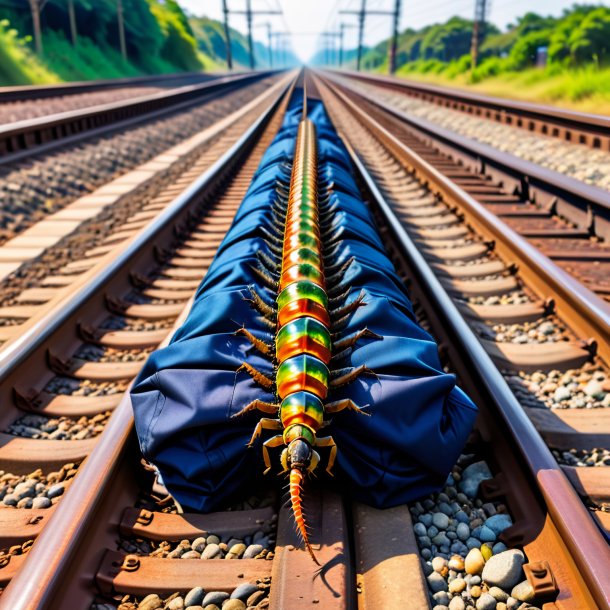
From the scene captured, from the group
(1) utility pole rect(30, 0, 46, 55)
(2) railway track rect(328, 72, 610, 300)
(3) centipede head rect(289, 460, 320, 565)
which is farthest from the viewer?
(1) utility pole rect(30, 0, 46, 55)

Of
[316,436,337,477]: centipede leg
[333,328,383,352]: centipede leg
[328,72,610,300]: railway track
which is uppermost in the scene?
[333,328,383,352]: centipede leg

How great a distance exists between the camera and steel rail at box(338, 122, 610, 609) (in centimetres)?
184

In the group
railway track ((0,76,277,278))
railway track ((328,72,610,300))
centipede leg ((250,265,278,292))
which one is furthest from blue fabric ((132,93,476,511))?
railway track ((0,76,277,278))

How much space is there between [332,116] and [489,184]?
441 inches

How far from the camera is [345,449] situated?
237 centimetres

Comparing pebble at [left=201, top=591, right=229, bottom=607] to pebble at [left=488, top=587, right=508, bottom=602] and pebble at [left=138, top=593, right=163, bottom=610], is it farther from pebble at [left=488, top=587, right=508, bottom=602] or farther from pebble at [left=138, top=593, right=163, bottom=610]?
pebble at [left=488, top=587, right=508, bottom=602]

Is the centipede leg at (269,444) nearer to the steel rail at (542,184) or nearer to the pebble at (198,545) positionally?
the pebble at (198,545)

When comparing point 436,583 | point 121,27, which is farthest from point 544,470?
point 121,27

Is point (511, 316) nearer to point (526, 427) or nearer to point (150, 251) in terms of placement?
point (526, 427)

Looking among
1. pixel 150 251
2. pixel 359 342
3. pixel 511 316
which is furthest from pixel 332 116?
pixel 359 342

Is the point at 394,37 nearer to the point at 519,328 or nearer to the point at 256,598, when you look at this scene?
the point at 519,328

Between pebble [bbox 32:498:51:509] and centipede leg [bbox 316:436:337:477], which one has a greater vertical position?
centipede leg [bbox 316:436:337:477]

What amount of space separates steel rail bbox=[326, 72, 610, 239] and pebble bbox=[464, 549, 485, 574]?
418cm

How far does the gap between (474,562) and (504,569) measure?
4.6 inches
